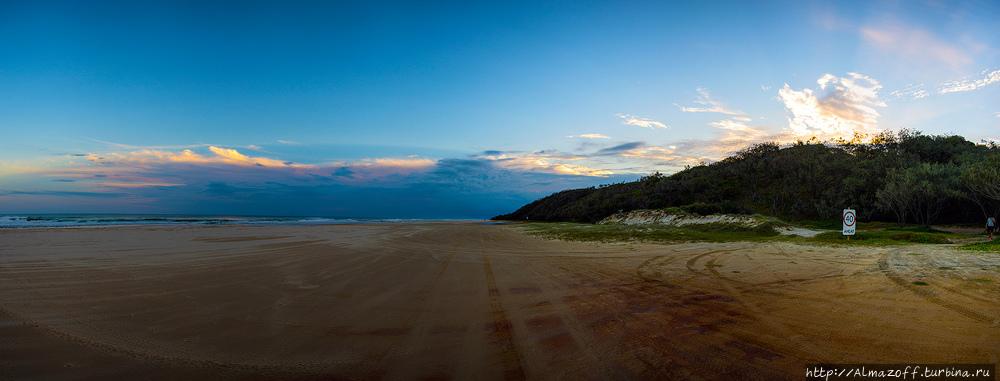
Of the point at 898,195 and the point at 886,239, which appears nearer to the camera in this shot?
the point at 886,239

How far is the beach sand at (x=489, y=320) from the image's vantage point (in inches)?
131

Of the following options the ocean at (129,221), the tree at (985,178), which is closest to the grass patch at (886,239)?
the tree at (985,178)

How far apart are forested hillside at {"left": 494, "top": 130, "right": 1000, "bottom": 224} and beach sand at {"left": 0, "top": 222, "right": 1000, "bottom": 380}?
23143mm

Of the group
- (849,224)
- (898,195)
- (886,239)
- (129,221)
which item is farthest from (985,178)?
(129,221)

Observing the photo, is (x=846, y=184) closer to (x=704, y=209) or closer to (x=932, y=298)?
(x=704, y=209)

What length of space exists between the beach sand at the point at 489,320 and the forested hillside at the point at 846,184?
75.9 feet

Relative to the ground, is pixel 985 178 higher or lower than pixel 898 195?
higher

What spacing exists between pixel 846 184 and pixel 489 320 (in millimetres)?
42986

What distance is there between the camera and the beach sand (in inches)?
131

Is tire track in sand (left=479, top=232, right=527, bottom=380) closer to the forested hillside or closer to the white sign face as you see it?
the white sign face

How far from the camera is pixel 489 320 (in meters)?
4.87

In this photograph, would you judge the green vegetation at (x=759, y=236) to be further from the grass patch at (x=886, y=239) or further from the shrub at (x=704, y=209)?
the shrub at (x=704, y=209)

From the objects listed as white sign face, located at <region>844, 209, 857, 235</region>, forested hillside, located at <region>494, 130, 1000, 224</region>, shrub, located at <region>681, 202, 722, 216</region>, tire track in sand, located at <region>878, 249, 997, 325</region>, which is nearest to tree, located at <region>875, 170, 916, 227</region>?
forested hillside, located at <region>494, 130, 1000, 224</region>

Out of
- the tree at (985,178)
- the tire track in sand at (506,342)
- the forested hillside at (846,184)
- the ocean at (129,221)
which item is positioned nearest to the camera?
the tire track in sand at (506,342)
